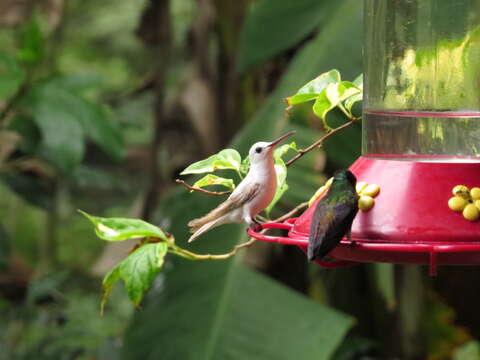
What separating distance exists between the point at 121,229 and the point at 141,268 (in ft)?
0.35

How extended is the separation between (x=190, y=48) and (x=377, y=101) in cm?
401

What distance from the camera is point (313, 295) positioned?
598 cm

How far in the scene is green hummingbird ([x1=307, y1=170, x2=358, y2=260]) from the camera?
1726mm

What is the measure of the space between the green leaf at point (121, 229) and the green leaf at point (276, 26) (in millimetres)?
3074

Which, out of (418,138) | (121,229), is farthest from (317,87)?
(121,229)

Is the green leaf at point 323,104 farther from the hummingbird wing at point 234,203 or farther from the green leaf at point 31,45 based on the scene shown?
the green leaf at point 31,45

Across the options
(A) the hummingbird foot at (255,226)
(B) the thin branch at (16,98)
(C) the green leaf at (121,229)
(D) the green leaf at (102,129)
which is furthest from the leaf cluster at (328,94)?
(B) the thin branch at (16,98)

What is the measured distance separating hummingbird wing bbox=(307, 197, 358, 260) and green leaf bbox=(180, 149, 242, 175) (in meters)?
0.32

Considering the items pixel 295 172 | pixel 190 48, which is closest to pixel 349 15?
pixel 295 172

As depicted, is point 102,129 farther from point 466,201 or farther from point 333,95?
point 466,201

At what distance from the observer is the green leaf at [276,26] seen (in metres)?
4.78

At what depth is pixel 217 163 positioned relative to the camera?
1.97 m

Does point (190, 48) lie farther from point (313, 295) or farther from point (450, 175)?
point (450, 175)

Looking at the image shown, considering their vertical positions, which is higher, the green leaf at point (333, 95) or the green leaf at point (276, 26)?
the green leaf at point (333, 95)
